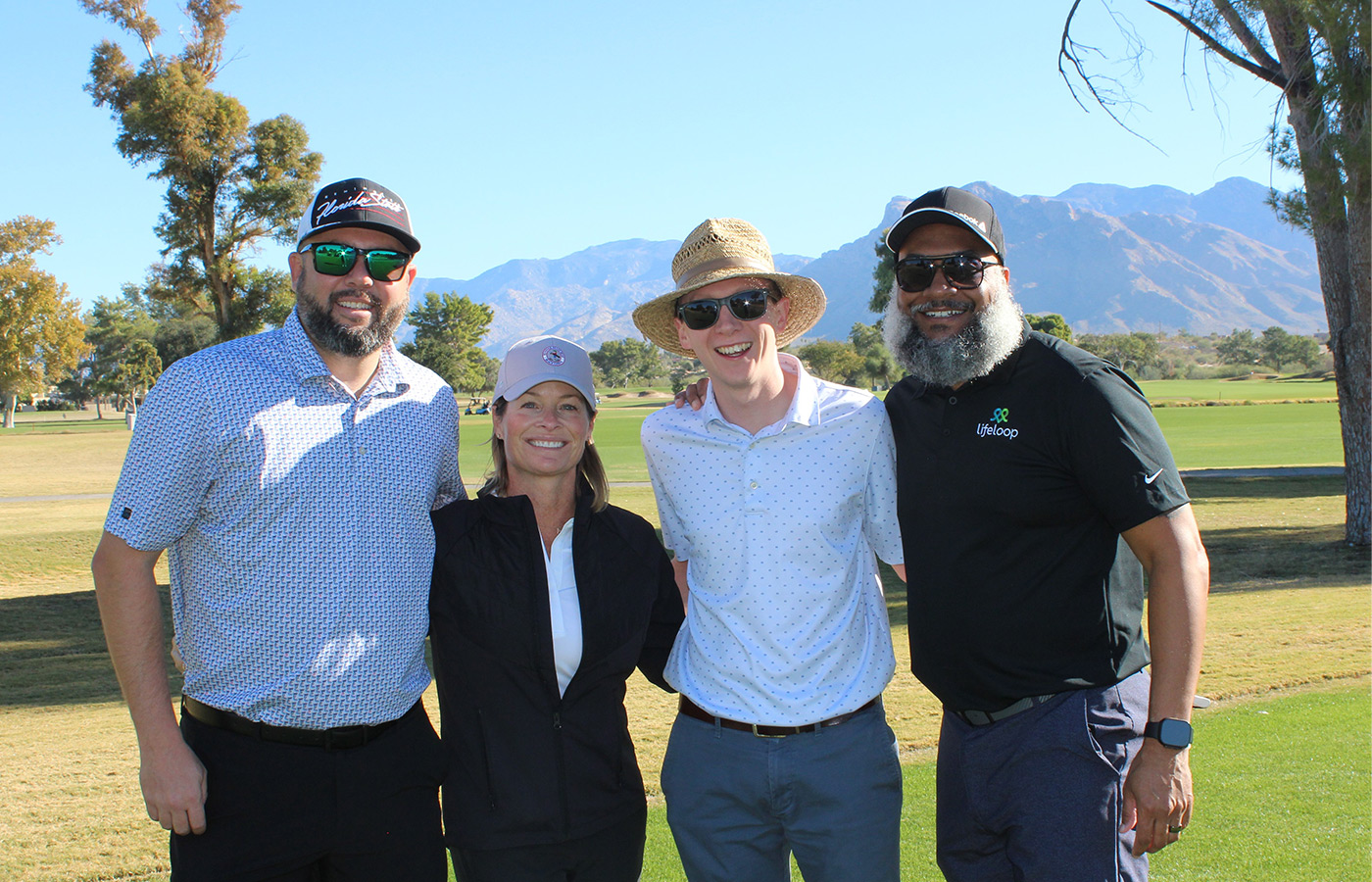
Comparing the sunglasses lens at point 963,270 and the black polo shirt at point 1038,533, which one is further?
the sunglasses lens at point 963,270

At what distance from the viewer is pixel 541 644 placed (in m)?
2.89

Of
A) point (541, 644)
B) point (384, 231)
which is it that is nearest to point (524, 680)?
point (541, 644)

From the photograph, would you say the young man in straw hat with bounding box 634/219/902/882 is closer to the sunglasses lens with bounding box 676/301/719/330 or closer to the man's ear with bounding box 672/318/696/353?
the sunglasses lens with bounding box 676/301/719/330

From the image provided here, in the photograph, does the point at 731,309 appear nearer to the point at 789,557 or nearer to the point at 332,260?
the point at 789,557

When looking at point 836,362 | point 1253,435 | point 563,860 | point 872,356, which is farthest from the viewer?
point 836,362

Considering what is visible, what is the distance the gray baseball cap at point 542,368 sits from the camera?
319 centimetres

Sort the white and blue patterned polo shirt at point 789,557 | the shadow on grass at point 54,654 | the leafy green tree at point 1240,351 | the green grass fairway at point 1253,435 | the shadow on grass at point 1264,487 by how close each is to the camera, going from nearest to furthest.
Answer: the white and blue patterned polo shirt at point 789,557 → the shadow on grass at point 54,654 → the shadow on grass at point 1264,487 → the green grass fairway at point 1253,435 → the leafy green tree at point 1240,351

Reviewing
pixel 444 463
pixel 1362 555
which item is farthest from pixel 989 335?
pixel 1362 555

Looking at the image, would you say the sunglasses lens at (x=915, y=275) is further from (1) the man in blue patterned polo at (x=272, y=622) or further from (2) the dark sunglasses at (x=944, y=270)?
(1) the man in blue patterned polo at (x=272, y=622)

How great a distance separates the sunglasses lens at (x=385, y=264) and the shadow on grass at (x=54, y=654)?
706 cm

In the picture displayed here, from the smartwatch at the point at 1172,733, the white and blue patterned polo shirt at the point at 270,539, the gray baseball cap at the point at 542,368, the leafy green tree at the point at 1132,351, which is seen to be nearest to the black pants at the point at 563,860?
the white and blue patterned polo shirt at the point at 270,539

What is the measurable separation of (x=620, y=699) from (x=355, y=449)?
3.76 feet

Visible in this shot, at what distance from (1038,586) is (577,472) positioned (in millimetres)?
1542

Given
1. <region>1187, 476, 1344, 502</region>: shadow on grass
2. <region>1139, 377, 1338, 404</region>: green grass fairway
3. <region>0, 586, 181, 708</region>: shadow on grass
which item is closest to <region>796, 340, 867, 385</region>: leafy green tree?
<region>1139, 377, 1338, 404</region>: green grass fairway
